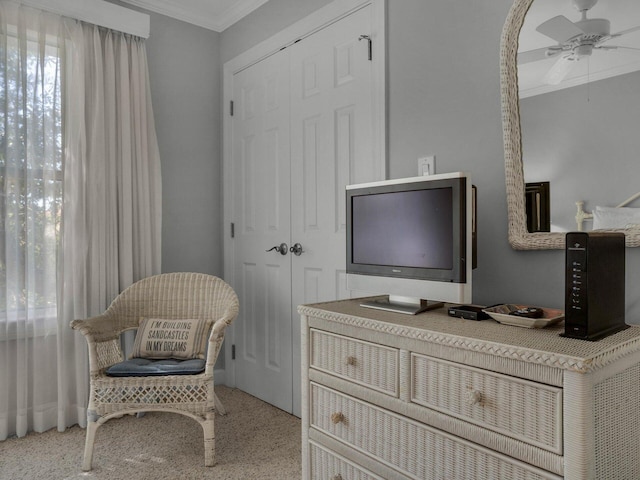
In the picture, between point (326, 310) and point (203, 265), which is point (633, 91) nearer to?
point (326, 310)

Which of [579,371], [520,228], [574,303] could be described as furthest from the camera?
[520,228]

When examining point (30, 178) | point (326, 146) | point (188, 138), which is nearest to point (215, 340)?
point (326, 146)

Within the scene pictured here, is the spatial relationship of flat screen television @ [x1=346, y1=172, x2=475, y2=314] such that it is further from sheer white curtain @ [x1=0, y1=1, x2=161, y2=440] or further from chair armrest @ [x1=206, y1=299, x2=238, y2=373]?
sheer white curtain @ [x1=0, y1=1, x2=161, y2=440]

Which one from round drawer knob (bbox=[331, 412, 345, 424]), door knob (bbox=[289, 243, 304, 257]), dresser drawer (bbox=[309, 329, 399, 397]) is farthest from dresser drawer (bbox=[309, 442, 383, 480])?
door knob (bbox=[289, 243, 304, 257])

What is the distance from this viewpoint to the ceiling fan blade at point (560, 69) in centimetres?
161

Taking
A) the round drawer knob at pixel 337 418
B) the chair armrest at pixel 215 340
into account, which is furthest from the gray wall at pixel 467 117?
the chair armrest at pixel 215 340

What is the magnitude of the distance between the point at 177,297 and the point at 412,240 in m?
1.67

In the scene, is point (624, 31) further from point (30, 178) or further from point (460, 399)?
point (30, 178)

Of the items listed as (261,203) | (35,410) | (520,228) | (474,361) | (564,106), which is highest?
(564,106)

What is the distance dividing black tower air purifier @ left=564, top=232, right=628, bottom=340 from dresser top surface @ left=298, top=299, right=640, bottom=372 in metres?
0.03

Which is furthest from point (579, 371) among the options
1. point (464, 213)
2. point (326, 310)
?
point (326, 310)

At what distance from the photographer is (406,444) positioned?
4.87 feet

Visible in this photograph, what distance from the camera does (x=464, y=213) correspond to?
1.56 m

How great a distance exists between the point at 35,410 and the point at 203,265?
1335mm
